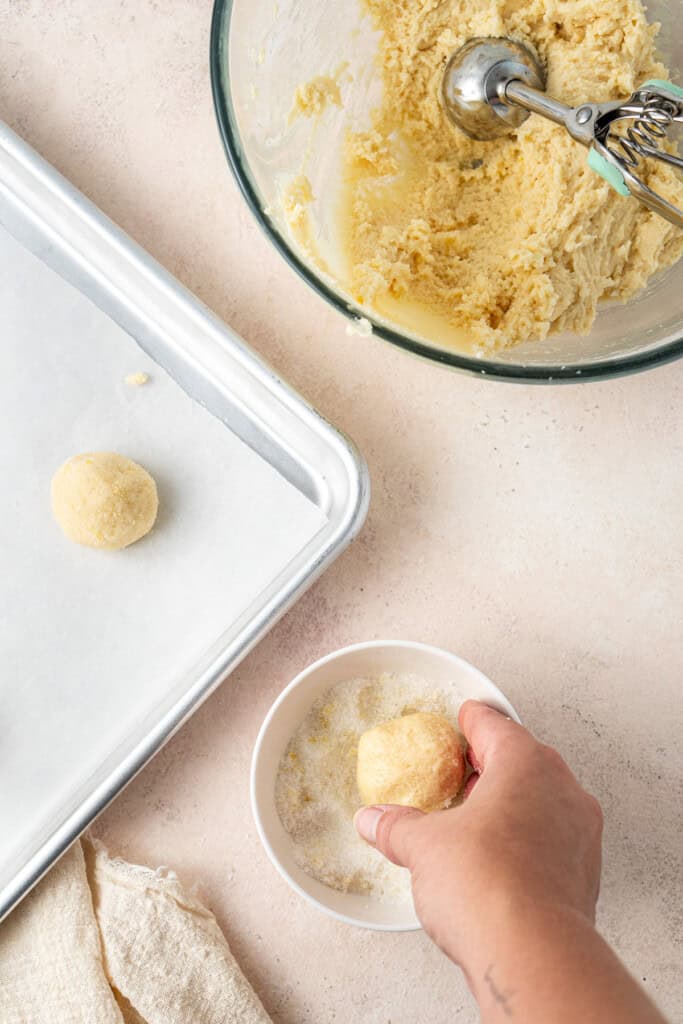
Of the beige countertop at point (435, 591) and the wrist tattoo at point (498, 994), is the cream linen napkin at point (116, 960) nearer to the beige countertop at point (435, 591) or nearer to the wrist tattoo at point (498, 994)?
the beige countertop at point (435, 591)

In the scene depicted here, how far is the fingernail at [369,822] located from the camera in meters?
0.78

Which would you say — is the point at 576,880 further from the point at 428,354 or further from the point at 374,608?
the point at 428,354

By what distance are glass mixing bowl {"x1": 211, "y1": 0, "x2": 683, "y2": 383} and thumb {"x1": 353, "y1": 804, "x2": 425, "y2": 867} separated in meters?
0.38

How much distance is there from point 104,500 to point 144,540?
A: 0.08 metres

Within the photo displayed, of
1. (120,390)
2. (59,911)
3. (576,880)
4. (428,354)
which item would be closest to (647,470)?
(428,354)

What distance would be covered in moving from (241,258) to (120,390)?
0.19 meters

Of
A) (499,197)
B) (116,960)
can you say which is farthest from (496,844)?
(499,197)

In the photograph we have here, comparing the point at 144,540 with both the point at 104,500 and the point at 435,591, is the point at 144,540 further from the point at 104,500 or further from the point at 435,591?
the point at 435,591

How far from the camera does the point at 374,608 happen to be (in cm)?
93

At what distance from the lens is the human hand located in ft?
2.17

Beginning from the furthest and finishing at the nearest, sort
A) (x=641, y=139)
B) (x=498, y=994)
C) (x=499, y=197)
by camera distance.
→ (x=499, y=197), (x=641, y=139), (x=498, y=994)

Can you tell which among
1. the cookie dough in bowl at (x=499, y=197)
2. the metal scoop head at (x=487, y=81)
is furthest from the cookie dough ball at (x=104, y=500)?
the metal scoop head at (x=487, y=81)

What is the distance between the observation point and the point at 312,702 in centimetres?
89

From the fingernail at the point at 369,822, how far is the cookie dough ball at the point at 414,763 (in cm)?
A: 4
